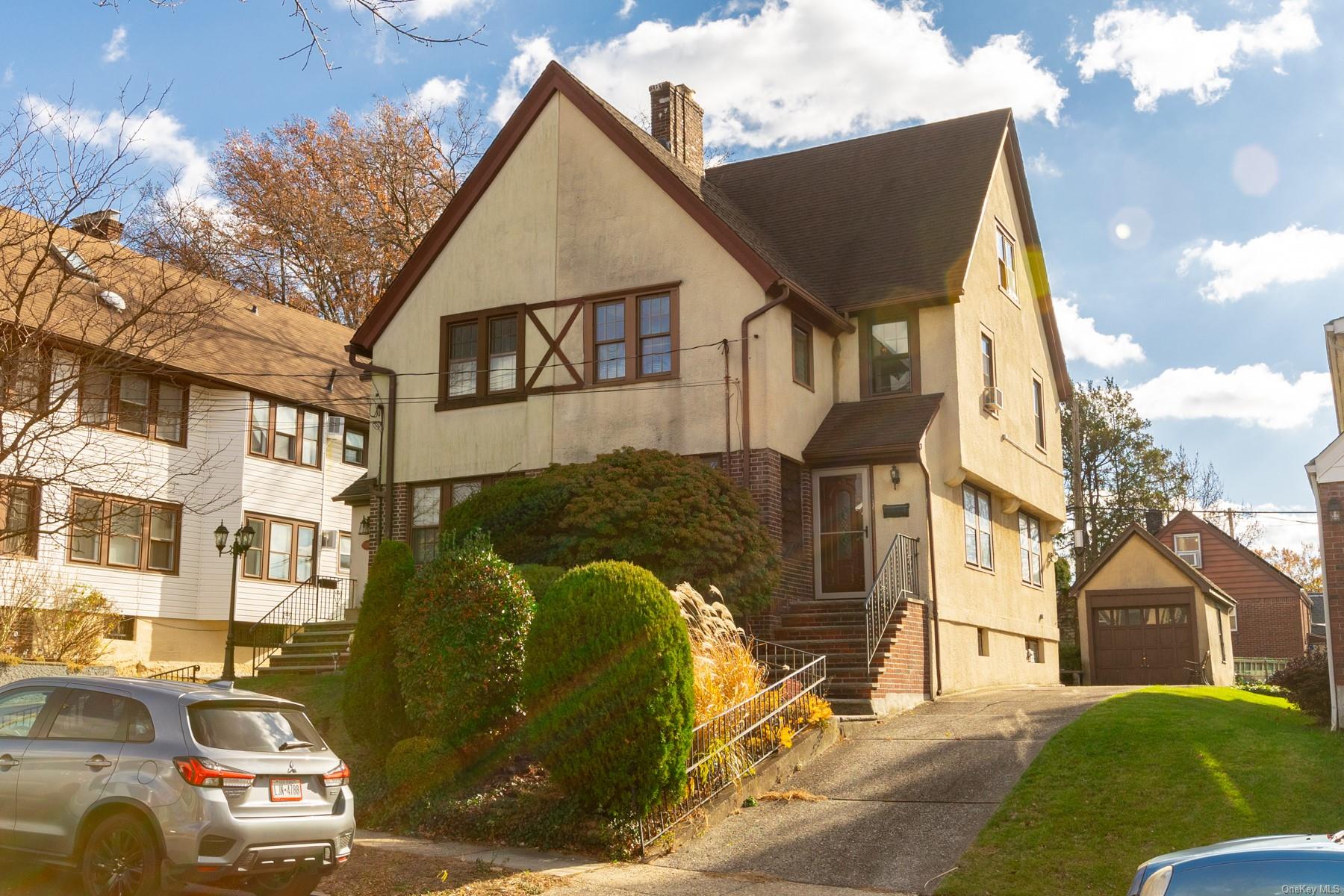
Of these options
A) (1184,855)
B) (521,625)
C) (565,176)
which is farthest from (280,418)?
(1184,855)

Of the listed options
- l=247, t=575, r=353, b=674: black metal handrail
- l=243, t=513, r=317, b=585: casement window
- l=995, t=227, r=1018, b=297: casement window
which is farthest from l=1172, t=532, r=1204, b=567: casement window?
l=243, t=513, r=317, b=585: casement window

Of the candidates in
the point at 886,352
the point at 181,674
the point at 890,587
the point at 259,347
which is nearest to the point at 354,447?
the point at 259,347

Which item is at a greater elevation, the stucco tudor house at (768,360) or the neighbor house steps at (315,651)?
the stucco tudor house at (768,360)

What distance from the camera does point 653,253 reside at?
20.4m

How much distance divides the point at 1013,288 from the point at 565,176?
381 inches

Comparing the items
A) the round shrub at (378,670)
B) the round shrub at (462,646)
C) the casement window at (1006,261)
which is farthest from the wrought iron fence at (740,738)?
the casement window at (1006,261)

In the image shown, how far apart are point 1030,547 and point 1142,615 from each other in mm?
8835

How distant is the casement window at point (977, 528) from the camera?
69.9ft

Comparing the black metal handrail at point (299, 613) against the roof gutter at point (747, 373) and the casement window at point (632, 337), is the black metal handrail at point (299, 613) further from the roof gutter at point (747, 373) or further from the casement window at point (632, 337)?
the roof gutter at point (747, 373)

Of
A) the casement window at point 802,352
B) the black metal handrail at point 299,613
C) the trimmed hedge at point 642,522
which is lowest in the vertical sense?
the black metal handrail at point 299,613

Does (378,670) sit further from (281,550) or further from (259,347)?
(259,347)

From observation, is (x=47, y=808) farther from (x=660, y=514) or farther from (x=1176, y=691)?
(x=1176, y=691)

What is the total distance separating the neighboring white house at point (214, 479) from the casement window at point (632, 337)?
8289mm

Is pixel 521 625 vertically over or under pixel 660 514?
under
